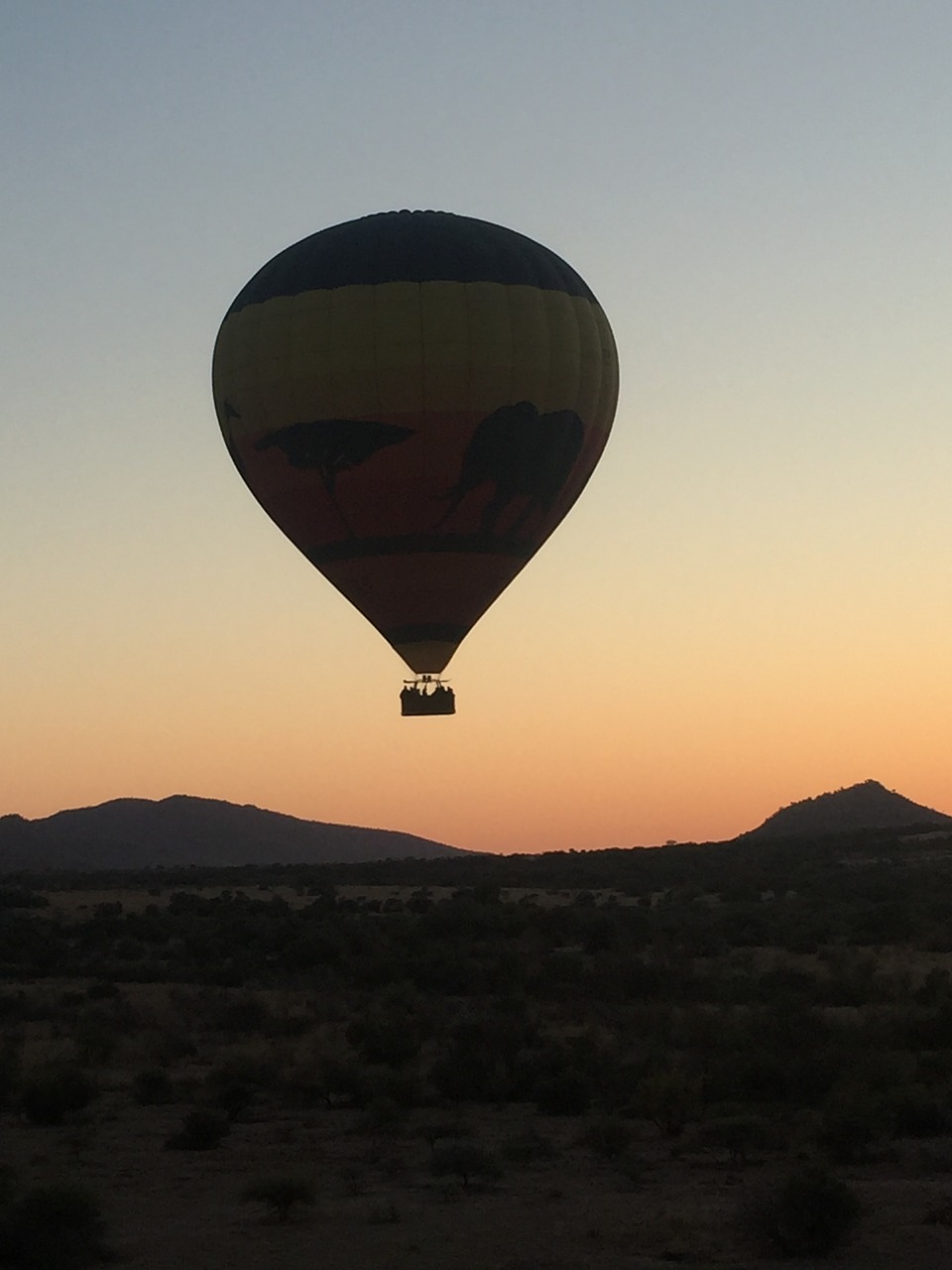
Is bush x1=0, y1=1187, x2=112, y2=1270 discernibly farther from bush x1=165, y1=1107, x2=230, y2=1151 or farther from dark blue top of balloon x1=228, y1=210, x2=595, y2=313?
dark blue top of balloon x1=228, y1=210, x2=595, y2=313

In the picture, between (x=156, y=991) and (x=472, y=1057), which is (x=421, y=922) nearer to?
(x=156, y=991)

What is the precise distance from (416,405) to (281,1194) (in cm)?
2594

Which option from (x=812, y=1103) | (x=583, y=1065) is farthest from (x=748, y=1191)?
(x=583, y=1065)

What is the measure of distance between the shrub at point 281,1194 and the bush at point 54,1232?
1327 mm

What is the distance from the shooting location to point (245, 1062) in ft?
66.2

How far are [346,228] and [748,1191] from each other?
28.9 m

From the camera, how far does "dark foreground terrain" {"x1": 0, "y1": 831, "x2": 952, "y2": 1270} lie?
41.2 ft

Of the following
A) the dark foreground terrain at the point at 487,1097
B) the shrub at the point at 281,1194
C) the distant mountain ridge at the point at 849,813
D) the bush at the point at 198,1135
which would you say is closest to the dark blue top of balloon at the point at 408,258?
the dark foreground terrain at the point at 487,1097

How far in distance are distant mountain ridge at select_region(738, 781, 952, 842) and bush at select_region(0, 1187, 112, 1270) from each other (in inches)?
5414

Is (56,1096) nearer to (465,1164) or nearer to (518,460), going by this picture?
(465,1164)

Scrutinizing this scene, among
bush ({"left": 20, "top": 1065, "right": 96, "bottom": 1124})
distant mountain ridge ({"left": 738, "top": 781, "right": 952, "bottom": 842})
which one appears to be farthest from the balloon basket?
distant mountain ridge ({"left": 738, "top": 781, "right": 952, "bottom": 842})

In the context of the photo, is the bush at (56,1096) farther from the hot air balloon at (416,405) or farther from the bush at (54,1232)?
the hot air balloon at (416,405)

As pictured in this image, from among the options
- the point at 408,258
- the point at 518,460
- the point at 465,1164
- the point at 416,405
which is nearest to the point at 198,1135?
the point at 465,1164

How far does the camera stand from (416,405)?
37.8 meters
